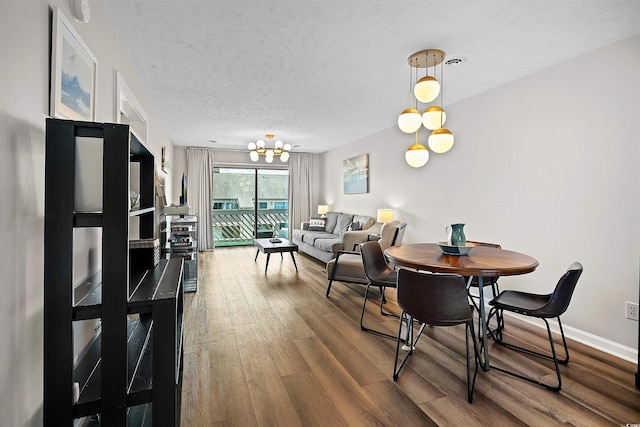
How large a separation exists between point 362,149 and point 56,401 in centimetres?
572

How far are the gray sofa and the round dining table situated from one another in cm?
219

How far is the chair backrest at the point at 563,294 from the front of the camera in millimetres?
1893

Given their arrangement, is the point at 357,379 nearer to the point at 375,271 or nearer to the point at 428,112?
the point at 375,271

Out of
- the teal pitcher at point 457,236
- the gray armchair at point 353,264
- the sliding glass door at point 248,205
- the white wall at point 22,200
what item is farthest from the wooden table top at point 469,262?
the sliding glass door at point 248,205

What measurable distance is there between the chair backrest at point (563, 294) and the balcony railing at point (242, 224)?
21.8ft

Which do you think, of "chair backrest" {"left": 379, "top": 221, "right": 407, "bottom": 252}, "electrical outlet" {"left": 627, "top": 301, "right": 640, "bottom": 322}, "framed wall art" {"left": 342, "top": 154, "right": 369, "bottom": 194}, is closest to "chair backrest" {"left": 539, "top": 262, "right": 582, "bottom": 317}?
"electrical outlet" {"left": 627, "top": 301, "right": 640, "bottom": 322}

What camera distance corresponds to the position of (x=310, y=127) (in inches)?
204

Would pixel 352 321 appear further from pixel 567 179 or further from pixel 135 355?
pixel 567 179

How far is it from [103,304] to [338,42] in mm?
2302

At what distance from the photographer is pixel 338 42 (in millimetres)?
2371

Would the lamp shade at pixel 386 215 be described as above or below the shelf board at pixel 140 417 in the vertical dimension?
above

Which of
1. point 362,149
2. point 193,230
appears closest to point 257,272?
point 193,230

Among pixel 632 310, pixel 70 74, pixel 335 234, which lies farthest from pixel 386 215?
pixel 70 74

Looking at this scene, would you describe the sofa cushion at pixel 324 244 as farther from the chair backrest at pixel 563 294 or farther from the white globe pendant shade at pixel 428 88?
the chair backrest at pixel 563 294
